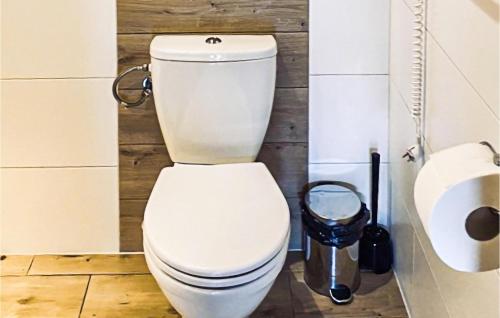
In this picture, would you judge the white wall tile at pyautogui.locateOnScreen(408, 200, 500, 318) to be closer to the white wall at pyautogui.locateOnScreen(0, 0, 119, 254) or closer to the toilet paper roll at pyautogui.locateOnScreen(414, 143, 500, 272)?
the toilet paper roll at pyautogui.locateOnScreen(414, 143, 500, 272)

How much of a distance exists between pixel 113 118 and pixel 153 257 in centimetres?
76

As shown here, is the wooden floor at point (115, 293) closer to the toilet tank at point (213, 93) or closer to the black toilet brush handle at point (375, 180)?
the black toilet brush handle at point (375, 180)

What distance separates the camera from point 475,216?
4.50 feet

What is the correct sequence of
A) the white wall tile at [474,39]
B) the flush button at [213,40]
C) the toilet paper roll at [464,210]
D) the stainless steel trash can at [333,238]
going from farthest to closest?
the stainless steel trash can at [333,238], the flush button at [213,40], the white wall tile at [474,39], the toilet paper roll at [464,210]

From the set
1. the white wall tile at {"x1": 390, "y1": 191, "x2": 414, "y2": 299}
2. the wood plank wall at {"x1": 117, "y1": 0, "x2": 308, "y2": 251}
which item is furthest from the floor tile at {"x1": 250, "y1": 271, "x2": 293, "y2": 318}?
the white wall tile at {"x1": 390, "y1": 191, "x2": 414, "y2": 299}

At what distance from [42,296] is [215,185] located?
2.44ft

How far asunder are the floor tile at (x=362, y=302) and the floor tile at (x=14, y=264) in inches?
35.4

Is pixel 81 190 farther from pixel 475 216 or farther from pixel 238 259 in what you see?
pixel 475 216

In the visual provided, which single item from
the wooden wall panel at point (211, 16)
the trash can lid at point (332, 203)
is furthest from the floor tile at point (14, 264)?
the trash can lid at point (332, 203)

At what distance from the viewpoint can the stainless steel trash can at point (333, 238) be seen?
251 cm

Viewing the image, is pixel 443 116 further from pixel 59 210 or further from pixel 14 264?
pixel 14 264

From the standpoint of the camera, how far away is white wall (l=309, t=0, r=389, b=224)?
2555 mm

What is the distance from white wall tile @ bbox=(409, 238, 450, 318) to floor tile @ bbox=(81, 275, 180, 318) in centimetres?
72

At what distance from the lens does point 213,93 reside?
2395mm
